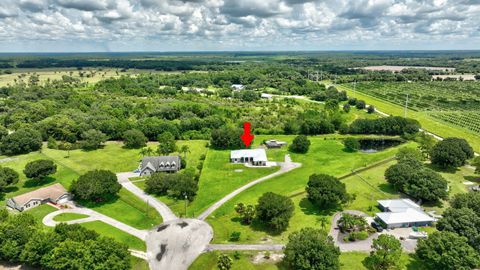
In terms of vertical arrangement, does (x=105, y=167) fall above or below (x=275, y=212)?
below

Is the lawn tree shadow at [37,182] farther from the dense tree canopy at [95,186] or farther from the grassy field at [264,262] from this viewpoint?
the grassy field at [264,262]

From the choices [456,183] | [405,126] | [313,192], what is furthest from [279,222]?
[405,126]

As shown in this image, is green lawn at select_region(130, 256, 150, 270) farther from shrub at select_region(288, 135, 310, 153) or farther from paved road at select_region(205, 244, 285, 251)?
shrub at select_region(288, 135, 310, 153)

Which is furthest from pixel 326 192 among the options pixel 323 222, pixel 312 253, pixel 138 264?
pixel 138 264

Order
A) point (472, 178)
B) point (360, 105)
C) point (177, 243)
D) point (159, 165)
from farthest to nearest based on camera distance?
1. point (360, 105)
2. point (159, 165)
3. point (472, 178)
4. point (177, 243)

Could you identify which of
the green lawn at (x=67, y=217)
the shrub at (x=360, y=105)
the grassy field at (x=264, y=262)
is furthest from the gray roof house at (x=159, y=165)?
the shrub at (x=360, y=105)

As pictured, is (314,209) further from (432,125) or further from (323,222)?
(432,125)

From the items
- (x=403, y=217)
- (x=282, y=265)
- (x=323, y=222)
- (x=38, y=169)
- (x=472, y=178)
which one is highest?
(x=38, y=169)

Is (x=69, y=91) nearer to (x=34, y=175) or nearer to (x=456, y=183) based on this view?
Answer: (x=34, y=175)
